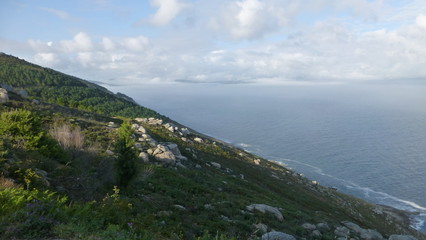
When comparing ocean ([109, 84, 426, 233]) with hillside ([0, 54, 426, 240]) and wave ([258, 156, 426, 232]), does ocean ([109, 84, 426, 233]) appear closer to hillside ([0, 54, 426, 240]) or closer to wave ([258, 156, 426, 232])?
wave ([258, 156, 426, 232])

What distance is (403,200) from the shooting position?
7069cm

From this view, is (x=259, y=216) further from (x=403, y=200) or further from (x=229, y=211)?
(x=403, y=200)

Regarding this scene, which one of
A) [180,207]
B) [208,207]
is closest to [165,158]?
[208,207]

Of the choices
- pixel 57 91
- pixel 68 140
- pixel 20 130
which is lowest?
pixel 68 140

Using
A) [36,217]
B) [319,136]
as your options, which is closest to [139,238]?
[36,217]

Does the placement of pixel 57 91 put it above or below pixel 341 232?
above

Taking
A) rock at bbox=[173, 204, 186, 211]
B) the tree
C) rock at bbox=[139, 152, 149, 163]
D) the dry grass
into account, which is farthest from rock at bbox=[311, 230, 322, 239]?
the dry grass

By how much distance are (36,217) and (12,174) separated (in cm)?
504

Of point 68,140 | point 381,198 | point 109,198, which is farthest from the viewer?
point 381,198

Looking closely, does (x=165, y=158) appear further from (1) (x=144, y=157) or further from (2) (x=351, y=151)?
(2) (x=351, y=151)

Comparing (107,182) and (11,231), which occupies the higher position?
(11,231)

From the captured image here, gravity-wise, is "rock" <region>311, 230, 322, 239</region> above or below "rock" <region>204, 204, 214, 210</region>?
below

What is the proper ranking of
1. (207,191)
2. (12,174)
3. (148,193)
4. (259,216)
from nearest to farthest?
(12,174) → (148,193) → (259,216) → (207,191)

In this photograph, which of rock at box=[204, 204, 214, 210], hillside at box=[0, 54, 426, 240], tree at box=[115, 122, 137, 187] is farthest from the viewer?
rock at box=[204, 204, 214, 210]
